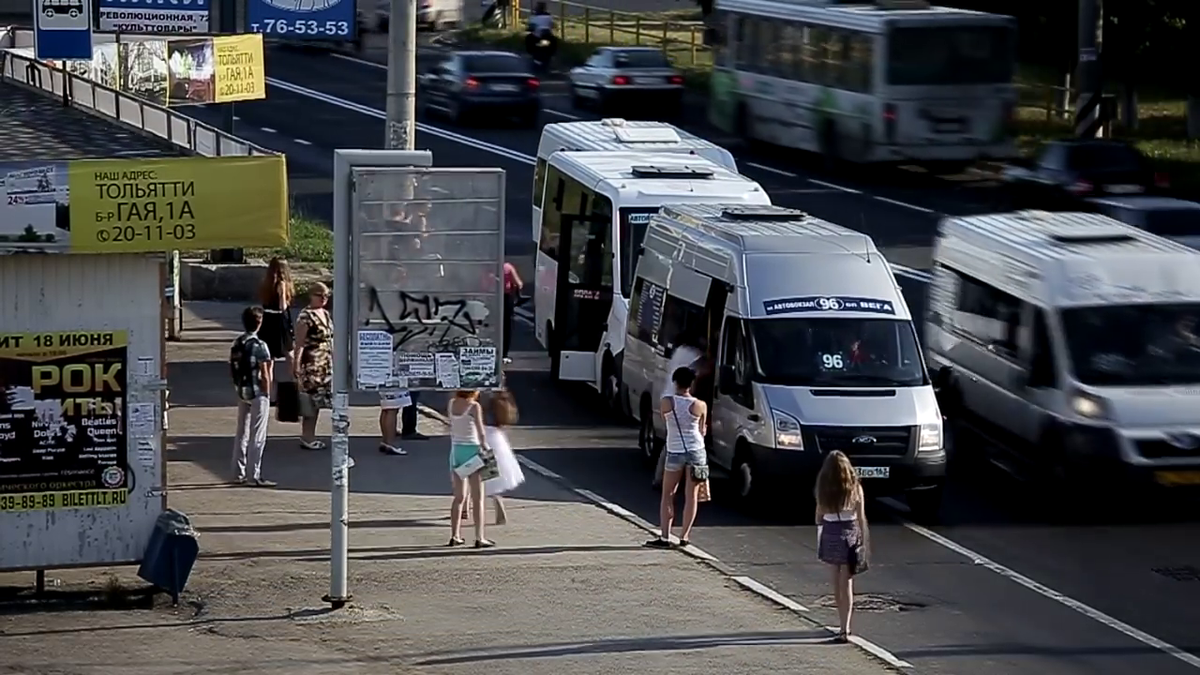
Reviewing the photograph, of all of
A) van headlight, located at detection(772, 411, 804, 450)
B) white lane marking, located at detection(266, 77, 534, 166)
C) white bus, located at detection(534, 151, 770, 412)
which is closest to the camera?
van headlight, located at detection(772, 411, 804, 450)

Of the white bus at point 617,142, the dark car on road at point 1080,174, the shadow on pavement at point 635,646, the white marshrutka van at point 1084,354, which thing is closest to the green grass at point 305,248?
the white bus at point 617,142

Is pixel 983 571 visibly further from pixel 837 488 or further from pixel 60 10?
pixel 60 10

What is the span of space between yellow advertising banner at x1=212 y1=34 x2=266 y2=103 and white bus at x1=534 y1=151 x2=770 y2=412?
3795 mm

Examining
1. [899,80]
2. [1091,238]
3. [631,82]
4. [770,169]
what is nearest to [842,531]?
[1091,238]

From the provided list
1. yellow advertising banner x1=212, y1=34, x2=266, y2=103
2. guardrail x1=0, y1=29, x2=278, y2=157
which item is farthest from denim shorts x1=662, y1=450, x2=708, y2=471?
yellow advertising banner x1=212, y1=34, x2=266, y2=103

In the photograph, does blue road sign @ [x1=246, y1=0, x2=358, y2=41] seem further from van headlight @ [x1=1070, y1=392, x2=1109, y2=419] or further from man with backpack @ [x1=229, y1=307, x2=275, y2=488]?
van headlight @ [x1=1070, y1=392, x2=1109, y2=419]

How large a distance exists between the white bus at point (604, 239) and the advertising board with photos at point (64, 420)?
7976 mm

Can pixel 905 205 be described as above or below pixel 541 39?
below

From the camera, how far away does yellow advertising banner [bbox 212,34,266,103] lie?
23469 millimetres

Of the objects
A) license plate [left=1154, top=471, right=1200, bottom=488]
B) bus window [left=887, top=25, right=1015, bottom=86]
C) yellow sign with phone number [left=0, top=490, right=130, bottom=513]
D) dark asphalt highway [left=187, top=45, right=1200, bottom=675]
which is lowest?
dark asphalt highway [left=187, top=45, right=1200, bottom=675]

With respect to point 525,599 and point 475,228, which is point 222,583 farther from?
point 475,228

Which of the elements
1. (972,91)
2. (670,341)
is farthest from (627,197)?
(972,91)

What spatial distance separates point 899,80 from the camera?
36656 millimetres

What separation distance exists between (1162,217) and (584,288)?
801cm
